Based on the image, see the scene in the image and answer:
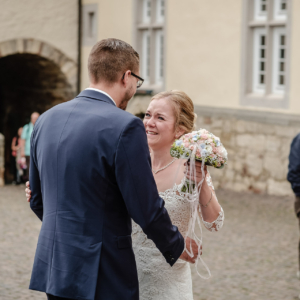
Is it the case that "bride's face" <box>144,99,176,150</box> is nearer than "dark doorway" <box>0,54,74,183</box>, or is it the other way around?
"bride's face" <box>144,99,176,150</box>

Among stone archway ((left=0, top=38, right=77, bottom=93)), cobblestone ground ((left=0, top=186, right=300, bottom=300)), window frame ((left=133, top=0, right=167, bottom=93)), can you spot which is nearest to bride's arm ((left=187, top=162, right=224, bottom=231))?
cobblestone ground ((left=0, top=186, right=300, bottom=300))

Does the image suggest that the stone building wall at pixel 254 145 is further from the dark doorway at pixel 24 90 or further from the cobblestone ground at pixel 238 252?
the dark doorway at pixel 24 90

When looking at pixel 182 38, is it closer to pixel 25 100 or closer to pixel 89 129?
pixel 25 100

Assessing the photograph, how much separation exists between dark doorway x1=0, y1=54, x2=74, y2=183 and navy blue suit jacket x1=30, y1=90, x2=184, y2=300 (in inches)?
500

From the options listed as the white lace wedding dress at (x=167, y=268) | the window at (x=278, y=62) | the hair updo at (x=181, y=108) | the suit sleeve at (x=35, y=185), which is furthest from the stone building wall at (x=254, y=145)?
the suit sleeve at (x=35, y=185)

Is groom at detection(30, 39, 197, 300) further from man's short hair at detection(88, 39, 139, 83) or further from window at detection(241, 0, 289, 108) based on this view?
window at detection(241, 0, 289, 108)

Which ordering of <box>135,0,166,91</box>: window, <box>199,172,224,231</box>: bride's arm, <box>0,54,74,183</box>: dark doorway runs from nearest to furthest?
1. <box>199,172,224,231</box>: bride's arm
2. <box>135,0,166,91</box>: window
3. <box>0,54,74,183</box>: dark doorway

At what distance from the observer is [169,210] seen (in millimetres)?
3004

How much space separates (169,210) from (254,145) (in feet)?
28.1

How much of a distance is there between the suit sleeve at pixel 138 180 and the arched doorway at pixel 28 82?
41.2 ft

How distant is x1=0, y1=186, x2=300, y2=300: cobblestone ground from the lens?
5.57 m

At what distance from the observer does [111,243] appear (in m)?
2.34

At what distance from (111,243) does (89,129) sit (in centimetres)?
47

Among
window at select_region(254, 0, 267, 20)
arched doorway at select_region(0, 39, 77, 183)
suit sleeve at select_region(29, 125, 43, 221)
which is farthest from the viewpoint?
arched doorway at select_region(0, 39, 77, 183)
